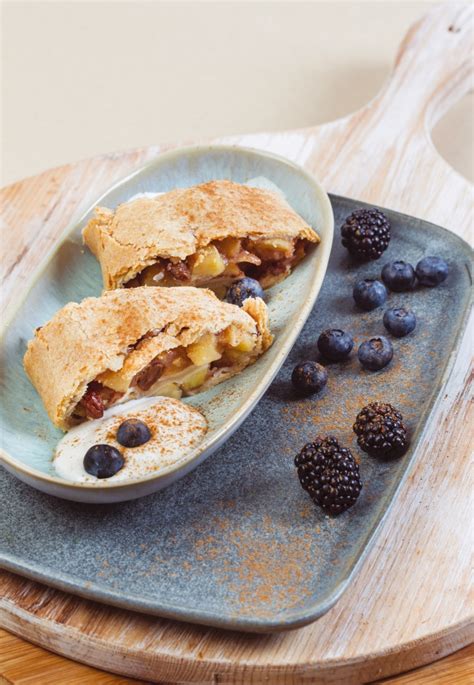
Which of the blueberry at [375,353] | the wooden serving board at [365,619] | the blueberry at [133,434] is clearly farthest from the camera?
the blueberry at [375,353]

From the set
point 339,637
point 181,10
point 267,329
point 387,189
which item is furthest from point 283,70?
point 339,637

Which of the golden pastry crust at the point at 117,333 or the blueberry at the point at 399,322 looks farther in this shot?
the blueberry at the point at 399,322

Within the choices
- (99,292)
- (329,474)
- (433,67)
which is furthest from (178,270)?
(433,67)

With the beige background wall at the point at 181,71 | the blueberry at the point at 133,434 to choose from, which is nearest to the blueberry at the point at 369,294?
the blueberry at the point at 133,434

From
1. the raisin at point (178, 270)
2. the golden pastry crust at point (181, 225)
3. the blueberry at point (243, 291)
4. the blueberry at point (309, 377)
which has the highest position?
the golden pastry crust at point (181, 225)

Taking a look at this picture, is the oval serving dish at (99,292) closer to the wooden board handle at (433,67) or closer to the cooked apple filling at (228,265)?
the cooked apple filling at (228,265)

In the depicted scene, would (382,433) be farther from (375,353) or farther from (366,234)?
(366,234)
